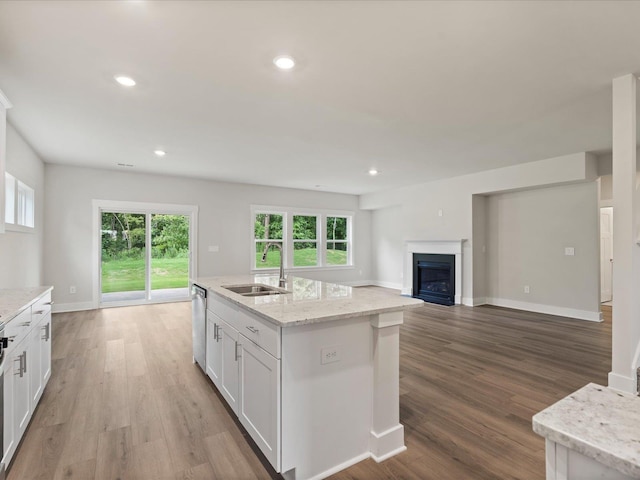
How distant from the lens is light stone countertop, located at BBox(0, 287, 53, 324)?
1854 mm

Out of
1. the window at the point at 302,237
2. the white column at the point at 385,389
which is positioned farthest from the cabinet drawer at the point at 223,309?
the window at the point at 302,237

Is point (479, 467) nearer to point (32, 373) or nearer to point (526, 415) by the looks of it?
point (526, 415)

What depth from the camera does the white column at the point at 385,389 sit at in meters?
1.92

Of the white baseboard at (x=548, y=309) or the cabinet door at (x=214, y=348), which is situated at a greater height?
the cabinet door at (x=214, y=348)

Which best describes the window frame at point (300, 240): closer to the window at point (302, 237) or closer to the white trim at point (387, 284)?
the window at point (302, 237)

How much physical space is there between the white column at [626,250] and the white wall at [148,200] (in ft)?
20.9

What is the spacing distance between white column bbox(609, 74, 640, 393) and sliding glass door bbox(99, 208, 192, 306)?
6.67 metres

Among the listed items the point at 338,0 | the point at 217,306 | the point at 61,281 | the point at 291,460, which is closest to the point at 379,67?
the point at 338,0

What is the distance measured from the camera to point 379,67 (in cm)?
255

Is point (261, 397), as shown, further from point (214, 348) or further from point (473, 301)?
point (473, 301)

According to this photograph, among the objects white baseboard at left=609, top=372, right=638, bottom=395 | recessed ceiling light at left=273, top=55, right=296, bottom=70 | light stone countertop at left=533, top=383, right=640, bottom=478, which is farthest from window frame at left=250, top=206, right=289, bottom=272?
light stone countertop at left=533, top=383, right=640, bottom=478

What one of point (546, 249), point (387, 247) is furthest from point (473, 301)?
point (387, 247)

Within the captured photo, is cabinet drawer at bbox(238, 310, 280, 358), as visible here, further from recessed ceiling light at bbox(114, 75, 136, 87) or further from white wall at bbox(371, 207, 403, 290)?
white wall at bbox(371, 207, 403, 290)

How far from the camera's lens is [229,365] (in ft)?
7.88
